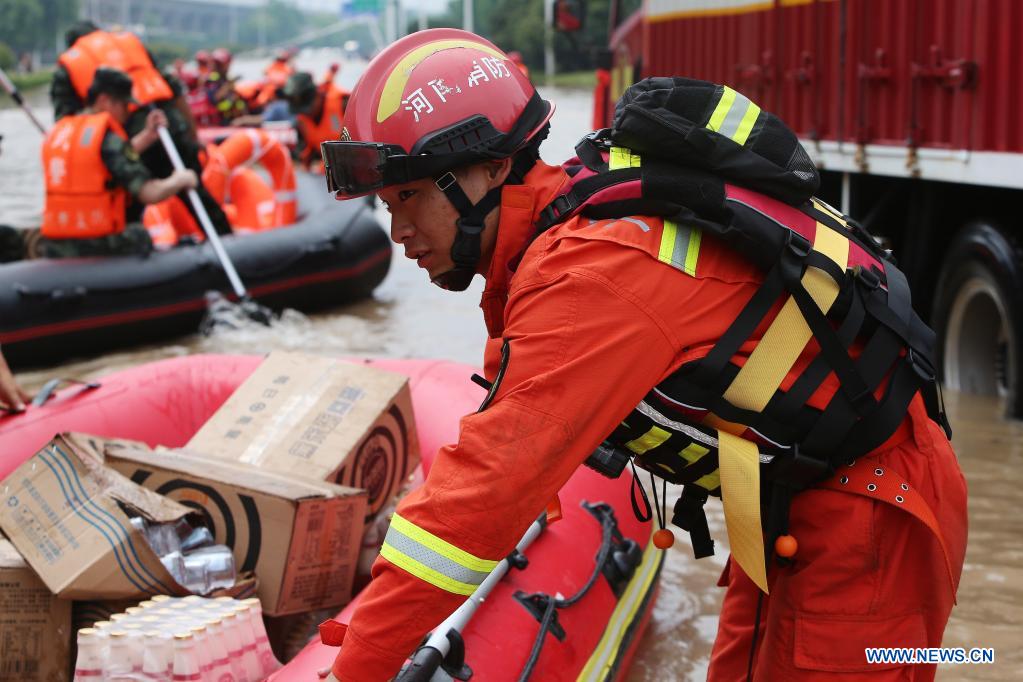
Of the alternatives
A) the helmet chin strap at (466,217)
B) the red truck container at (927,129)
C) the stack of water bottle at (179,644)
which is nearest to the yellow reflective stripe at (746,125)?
the helmet chin strap at (466,217)

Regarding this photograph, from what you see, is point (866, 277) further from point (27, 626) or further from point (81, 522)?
point (27, 626)

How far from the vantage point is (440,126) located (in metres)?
1.90

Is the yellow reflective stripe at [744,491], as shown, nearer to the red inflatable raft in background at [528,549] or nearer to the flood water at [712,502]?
the red inflatable raft in background at [528,549]

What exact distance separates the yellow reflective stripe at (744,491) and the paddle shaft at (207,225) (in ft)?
24.8

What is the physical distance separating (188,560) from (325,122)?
11128mm

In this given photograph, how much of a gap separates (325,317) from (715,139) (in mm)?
8387

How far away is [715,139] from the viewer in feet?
6.02

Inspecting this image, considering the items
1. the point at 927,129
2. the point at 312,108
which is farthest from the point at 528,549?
the point at 312,108

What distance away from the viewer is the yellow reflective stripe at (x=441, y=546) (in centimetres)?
167

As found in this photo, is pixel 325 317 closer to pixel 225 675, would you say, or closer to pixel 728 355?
pixel 225 675

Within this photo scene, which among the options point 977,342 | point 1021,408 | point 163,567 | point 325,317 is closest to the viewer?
point 163,567

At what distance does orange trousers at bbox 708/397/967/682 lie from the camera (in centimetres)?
192

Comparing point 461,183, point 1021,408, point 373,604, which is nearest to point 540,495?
point 373,604

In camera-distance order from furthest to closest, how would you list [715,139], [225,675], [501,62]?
[225,675] < [501,62] < [715,139]
